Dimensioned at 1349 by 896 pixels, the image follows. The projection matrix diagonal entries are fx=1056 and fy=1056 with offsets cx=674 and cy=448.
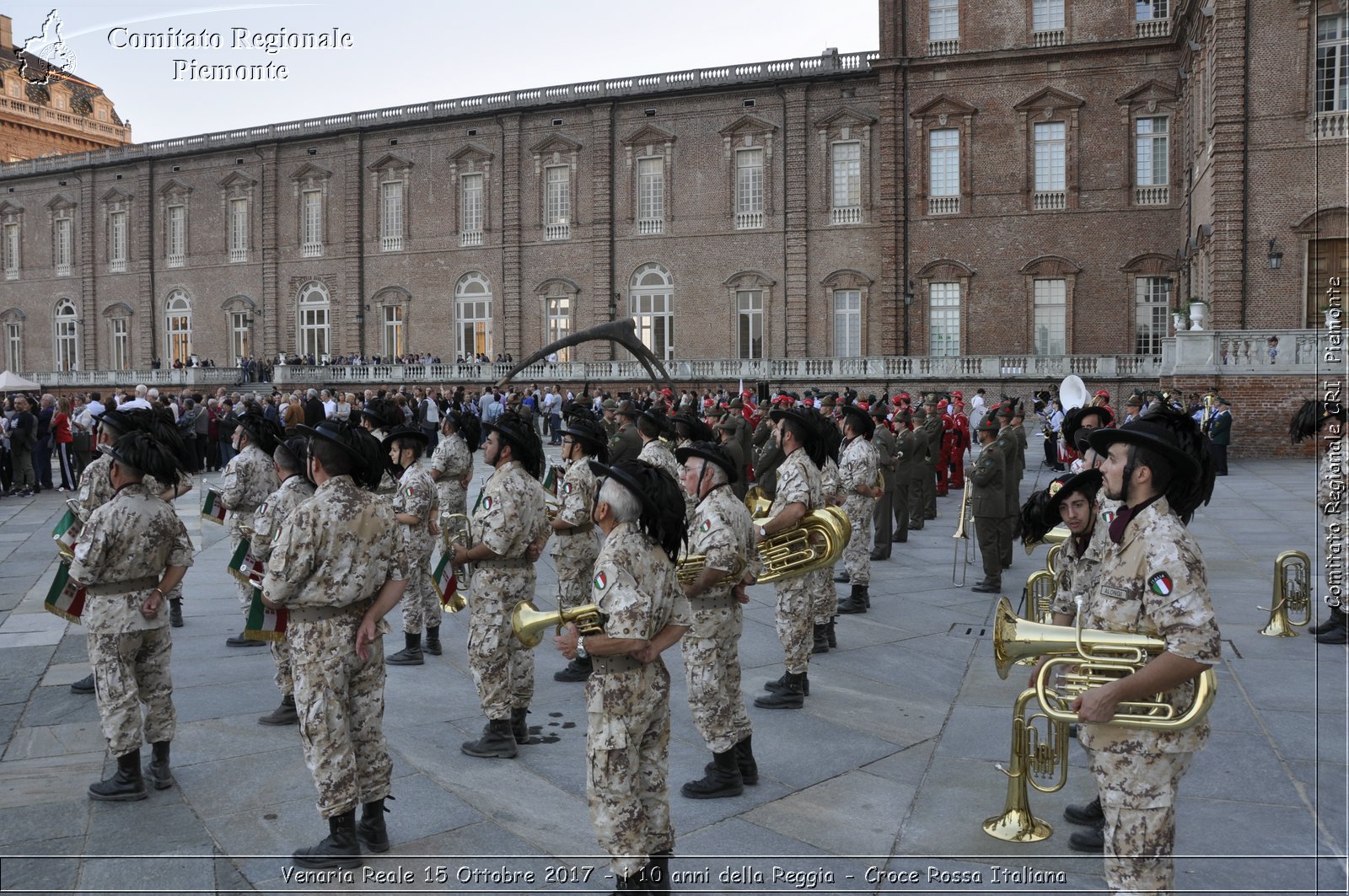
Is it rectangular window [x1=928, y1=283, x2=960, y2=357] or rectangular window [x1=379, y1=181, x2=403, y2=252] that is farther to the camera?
rectangular window [x1=379, y1=181, x2=403, y2=252]

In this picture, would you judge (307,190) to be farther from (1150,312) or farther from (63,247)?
(1150,312)

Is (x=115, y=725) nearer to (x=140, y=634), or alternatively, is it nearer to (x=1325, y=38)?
(x=140, y=634)

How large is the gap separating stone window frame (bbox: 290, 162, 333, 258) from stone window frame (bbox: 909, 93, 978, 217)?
25.6 meters

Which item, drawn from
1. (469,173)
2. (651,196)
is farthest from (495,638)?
(469,173)

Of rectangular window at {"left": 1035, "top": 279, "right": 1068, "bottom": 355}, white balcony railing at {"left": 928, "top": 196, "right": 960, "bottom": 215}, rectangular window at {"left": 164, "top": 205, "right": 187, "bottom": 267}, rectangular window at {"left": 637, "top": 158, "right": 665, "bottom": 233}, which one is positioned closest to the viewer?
rectangular window at {"left": 1035, "top": 279, "right": 1068, "bottom": 355}

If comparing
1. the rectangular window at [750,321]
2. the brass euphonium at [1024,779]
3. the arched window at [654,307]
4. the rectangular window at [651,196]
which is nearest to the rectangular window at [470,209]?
the rectangular window at [651,196]

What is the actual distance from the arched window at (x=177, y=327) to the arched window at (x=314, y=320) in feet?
21.9

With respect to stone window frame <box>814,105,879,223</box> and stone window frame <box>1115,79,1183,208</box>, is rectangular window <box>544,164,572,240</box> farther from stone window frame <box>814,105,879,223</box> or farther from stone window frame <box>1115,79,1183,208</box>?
stone window frame <box>1115,79,1183,208</box>

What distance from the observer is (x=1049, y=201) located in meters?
35.3

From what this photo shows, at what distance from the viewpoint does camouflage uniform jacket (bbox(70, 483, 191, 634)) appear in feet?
20.0

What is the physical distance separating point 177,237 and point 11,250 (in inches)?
460

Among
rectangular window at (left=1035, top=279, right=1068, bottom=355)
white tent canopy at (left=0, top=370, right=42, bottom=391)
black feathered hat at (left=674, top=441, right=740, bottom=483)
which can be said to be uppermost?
rectangular window at (left=1035, top=279, right=1068, bottom=355)

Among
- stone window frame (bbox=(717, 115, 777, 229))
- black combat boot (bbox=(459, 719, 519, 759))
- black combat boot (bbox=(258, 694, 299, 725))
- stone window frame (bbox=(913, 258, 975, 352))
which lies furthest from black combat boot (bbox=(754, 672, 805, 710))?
stone window frame (bbox=(717, 115, 777, 229))

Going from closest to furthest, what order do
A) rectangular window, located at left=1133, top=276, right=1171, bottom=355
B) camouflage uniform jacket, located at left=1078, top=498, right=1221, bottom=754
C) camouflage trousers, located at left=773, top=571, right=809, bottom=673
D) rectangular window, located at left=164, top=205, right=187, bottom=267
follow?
camouflage uniform jacket, located at left=1078, top=498, right=1221, bottom=754 → camouflage trousers, located at left=773, top=571, right=809, bottom=673 → rectangular window, located at left=1133, top=276, right=1171, bottom=355 → rectangular window, located at left=164, top=205, right=187, bottom=267
